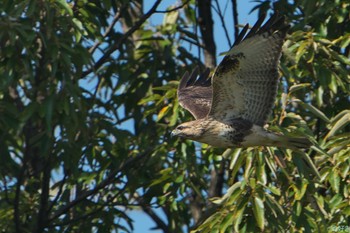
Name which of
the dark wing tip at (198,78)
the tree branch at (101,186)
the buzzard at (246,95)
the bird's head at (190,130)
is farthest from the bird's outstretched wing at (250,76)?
the tree branch at (101,186)

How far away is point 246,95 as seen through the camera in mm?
8977

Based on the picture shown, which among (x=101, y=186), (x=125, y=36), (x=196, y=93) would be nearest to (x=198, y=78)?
(x=196, y=93)

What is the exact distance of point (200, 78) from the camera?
10312 millimetres

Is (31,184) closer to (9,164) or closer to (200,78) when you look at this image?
(9,164)

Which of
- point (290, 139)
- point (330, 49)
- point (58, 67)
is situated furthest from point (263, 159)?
point (58, 67)

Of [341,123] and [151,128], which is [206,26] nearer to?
[151,128]

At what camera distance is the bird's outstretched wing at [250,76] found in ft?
28.8

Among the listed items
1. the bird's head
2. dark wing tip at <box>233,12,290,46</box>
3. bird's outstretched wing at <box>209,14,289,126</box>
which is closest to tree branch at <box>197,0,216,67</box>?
the bird's head

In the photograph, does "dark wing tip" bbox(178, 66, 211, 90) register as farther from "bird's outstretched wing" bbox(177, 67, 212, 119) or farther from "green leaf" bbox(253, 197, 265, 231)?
"green leaf" bbox(253, 197, 265, 231)

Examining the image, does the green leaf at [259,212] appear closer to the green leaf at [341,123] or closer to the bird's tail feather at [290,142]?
the bird's tail feather at [290,142]

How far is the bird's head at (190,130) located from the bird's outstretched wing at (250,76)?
5.1 inches

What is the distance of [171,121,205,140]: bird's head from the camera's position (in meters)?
9.02

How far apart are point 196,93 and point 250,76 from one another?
1024 millimetres

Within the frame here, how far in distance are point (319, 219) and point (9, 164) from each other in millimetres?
2629
